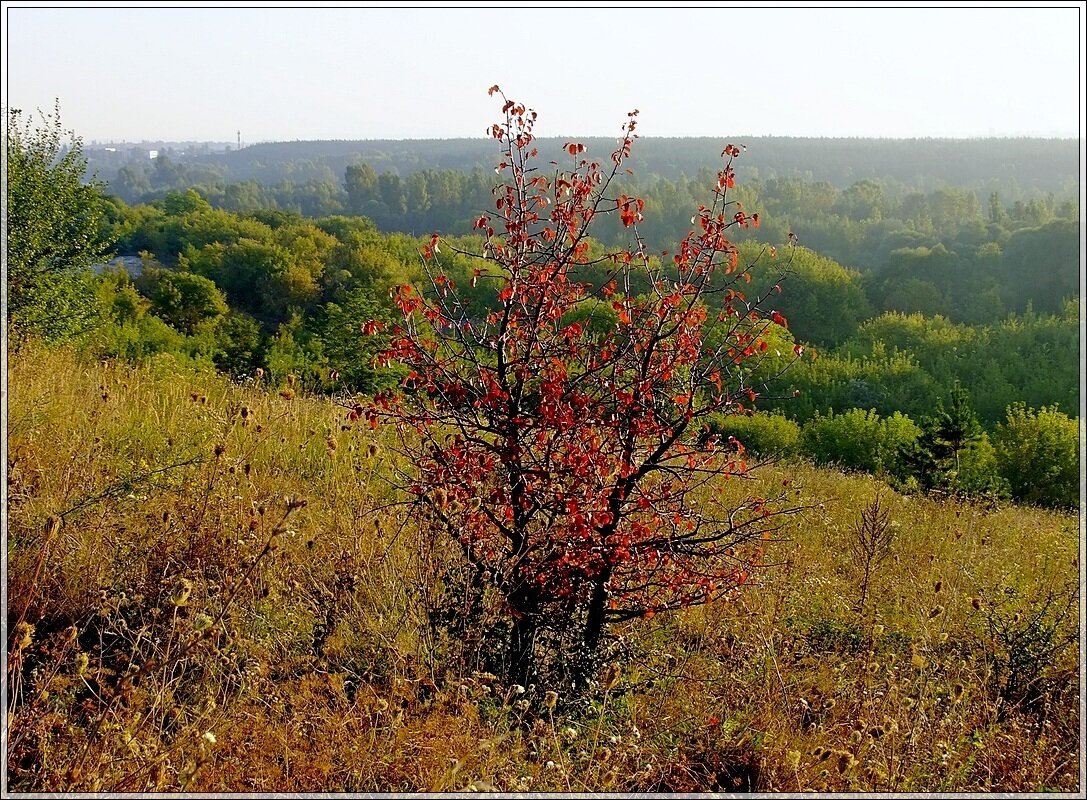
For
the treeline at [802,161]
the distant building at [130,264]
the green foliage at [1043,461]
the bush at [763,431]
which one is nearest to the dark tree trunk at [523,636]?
the green foliage at [1043,461]

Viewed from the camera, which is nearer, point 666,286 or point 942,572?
point 666,286

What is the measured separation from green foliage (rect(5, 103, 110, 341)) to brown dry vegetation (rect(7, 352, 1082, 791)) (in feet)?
29.0

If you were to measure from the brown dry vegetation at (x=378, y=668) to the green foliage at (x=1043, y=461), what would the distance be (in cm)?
1636

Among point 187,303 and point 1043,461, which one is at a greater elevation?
point 187,303

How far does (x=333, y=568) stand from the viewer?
14.6 ft

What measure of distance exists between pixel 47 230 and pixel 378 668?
13.1 m

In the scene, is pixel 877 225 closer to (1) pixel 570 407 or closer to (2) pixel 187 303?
(2) pixel 187 303

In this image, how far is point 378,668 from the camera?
371cm

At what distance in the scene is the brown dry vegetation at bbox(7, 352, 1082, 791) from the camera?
2.96 meters

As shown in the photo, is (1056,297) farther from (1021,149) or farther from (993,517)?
(1021,149)

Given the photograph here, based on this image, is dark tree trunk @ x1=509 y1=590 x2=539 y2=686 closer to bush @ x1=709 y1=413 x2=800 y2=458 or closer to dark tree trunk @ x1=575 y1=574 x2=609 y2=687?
dark tree trunk @ x1=575 y1=574 x2=609 y2=687

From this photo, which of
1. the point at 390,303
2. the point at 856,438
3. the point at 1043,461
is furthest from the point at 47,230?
the point at 1043,461

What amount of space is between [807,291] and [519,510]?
167 ft

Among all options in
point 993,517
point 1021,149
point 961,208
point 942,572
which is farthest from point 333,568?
point 1021,149
